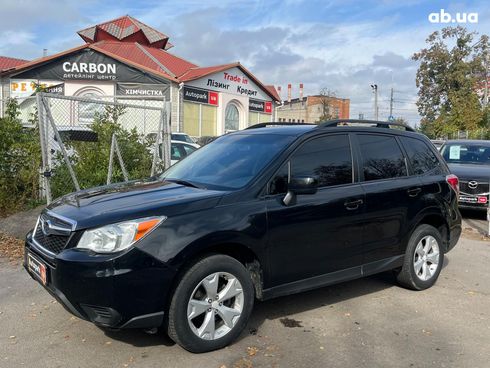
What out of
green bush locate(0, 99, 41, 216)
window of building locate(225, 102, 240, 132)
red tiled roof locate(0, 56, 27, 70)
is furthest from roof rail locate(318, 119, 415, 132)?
red tiled roof locate(0, 56, 27, 70)

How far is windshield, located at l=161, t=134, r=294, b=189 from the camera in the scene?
4.31 meters

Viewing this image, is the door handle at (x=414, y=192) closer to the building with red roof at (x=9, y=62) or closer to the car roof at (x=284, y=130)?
the car roof at (x=284, y=130)

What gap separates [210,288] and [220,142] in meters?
1.96

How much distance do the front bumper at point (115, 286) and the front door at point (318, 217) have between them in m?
1.03

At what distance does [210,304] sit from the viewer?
3764mm

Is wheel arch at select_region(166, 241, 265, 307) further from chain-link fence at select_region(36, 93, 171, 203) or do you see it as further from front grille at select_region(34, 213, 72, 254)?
chain-link fence at select_region(36, 93, 171, 203)

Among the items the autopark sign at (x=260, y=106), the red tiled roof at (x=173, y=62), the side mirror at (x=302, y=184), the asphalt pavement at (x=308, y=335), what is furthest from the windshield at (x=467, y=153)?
the autopark sign at (x=260, y=106)

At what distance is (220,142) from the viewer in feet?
17.3

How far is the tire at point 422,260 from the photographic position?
530 centimetres

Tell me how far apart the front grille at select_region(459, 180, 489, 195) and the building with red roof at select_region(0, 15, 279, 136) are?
1804 centimetres

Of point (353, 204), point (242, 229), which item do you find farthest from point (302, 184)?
→ point (353, 204)

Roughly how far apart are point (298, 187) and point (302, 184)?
0.20 ft

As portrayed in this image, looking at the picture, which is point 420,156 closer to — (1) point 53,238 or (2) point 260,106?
(1) point 53,238

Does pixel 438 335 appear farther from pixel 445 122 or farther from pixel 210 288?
pixel 445 122
